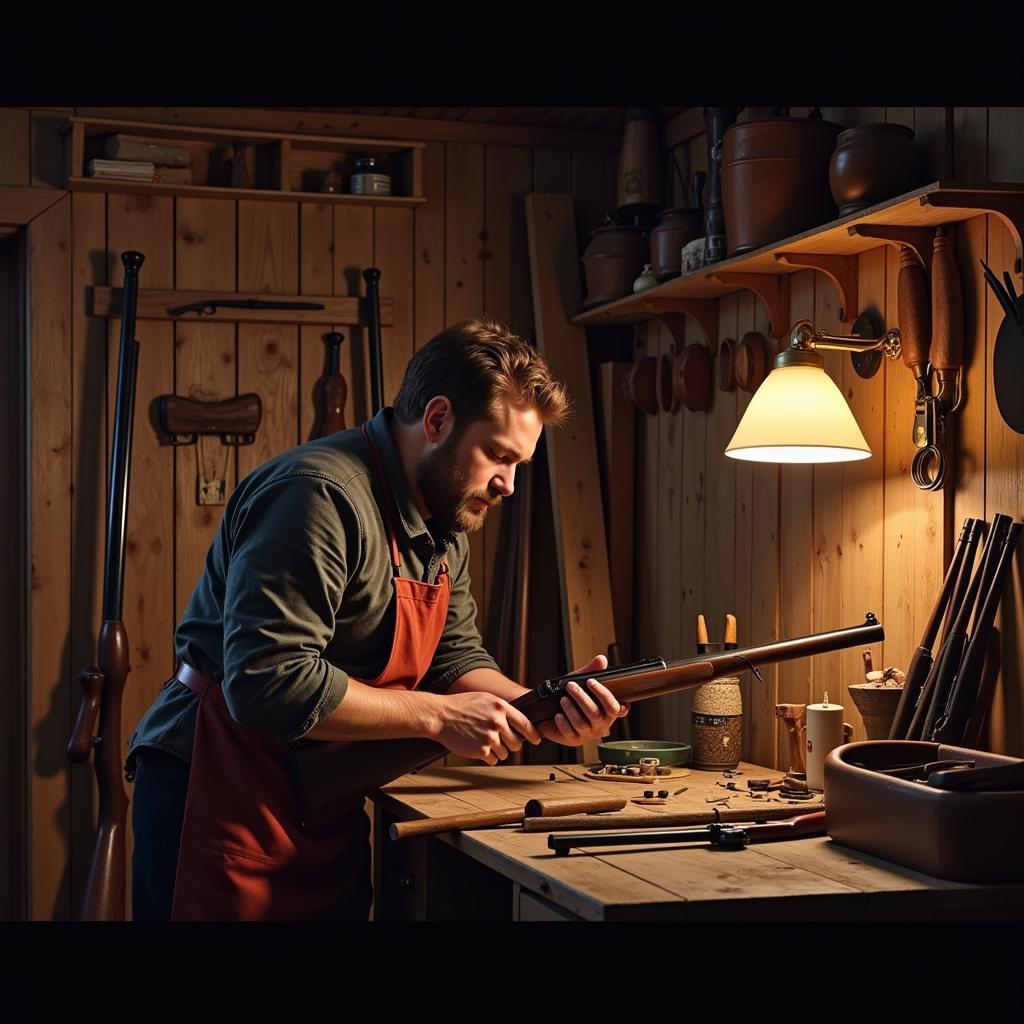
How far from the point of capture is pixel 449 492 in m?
2.58

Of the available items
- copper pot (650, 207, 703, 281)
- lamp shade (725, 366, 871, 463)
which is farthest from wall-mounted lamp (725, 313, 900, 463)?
copper pot (650, 207, 703, 281)

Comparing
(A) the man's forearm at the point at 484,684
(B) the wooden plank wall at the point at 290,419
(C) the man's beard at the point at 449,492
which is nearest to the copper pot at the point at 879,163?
(B) the wooden plank wall at the point at 290,419

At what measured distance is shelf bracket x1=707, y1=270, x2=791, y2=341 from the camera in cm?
321

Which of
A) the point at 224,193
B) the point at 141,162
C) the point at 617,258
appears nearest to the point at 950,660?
the point at 617,258

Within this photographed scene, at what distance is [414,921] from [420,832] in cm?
32

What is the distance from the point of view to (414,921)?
2562mm

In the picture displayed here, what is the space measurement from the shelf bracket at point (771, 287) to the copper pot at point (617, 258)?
2.18 feet

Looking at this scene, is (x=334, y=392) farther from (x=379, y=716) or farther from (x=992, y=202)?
(x=992, y=202)

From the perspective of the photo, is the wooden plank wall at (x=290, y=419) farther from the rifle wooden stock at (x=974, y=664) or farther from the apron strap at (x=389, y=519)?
the apron strap at (x=389, y=519)

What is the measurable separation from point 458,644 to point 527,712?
1.26ft

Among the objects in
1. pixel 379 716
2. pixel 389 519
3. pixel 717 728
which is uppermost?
pixel 389 519

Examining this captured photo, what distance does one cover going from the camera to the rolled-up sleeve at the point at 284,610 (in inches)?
89.0

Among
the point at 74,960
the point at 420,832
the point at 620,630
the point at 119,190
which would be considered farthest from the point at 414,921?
the point at 119,190

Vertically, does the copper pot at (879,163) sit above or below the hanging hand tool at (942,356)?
above
